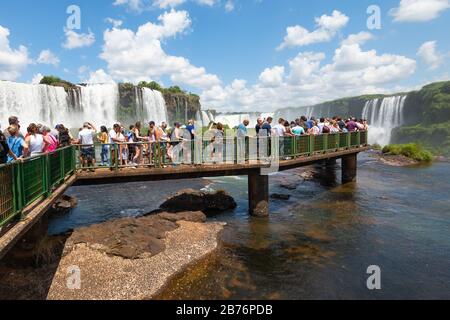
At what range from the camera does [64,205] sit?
52.0 feet

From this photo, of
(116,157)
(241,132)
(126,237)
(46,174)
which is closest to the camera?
(46,174)

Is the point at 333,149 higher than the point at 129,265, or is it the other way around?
the point at 333,149

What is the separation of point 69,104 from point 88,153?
125ft

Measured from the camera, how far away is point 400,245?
11211 millimetres

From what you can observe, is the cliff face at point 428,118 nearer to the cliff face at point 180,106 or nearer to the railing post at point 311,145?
the cliff face at point 180,106

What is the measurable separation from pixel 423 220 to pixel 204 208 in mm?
9273

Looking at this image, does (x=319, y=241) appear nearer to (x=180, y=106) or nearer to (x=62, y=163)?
(x=62, y=163)

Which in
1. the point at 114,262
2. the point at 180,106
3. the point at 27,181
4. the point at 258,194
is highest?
the point at 180,106

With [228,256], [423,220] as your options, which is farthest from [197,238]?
[423,220]

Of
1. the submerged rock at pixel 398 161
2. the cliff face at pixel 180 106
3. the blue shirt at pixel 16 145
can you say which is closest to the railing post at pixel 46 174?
the blue shirt at pixel 16 145

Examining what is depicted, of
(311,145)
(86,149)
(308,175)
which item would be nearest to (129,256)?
(86,149)

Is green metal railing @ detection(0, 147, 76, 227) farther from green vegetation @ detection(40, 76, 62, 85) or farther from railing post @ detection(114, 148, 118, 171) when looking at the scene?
green vegetation @ detection(40, 76, 62, 85)
